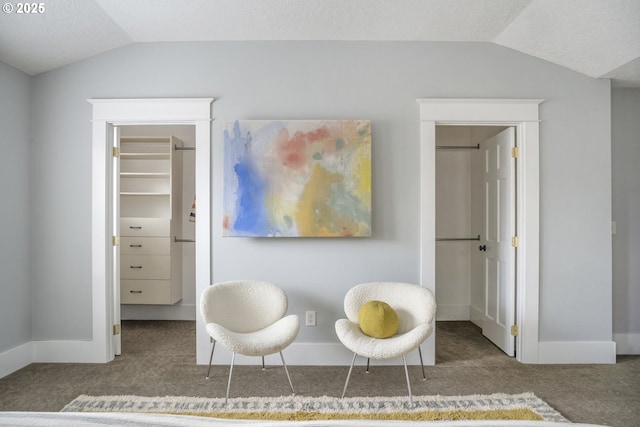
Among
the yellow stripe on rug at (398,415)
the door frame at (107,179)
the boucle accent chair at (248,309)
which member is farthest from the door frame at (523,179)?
the door frame at (107,179)

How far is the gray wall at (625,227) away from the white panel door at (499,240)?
35.5 inches

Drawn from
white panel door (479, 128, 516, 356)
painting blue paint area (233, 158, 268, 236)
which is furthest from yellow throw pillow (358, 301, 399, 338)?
white panel door (479, 128, 516, 356)

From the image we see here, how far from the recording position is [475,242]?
4.15m

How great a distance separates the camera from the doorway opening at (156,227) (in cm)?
400

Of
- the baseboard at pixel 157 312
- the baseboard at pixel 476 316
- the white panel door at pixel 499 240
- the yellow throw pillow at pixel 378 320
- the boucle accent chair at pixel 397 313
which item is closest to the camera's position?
the boucle accent chair at pixel 397 313

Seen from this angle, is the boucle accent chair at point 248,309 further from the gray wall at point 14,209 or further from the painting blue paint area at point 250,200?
the gray wall at point 14,209

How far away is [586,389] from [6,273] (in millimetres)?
4237

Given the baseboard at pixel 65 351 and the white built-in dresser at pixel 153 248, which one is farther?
the white built-in dresser at pixel 153 248

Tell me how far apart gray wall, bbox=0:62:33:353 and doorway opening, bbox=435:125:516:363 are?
10.9ft

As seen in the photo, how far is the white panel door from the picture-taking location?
10.4 feet

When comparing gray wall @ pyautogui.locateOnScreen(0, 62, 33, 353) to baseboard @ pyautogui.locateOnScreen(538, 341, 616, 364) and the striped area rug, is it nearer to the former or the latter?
the striped area rug

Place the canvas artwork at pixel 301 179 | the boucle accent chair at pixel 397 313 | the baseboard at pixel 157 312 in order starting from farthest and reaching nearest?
the baseboard at pixel 157 312 < the canvas artwork at pixel 301 179 < the boucle accent chair at pixel 397 313

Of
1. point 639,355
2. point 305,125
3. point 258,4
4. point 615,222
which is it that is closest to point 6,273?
point 305,125

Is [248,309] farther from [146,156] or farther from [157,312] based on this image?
[146,156]
